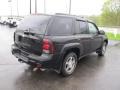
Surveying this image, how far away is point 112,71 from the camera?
6.02 meters

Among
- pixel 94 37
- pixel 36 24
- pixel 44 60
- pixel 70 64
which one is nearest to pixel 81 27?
pixel 94 37

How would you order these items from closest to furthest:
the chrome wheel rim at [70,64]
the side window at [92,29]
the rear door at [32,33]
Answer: the rear door at [32,33], the chrome wheel rim at [70,64], the side window at [92,29]

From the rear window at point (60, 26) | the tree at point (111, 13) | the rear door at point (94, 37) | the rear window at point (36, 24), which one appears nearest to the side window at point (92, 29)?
→ the rear door at point (94, 37)

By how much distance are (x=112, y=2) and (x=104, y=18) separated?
327cm

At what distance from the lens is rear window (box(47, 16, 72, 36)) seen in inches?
184

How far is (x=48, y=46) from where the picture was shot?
451cm

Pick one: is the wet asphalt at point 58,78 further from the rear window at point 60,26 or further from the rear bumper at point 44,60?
the rear window at point 60,26

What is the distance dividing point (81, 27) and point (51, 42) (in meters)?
1.74

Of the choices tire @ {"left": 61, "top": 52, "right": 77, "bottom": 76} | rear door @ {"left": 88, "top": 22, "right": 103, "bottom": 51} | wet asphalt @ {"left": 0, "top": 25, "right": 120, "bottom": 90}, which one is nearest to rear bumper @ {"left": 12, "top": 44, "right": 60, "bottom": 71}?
tire @ {"left": 61, "top": 52, "right": 77, "bottom": 76}

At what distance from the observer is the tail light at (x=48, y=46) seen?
14.7 feet

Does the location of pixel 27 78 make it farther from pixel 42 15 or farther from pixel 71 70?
pixel 42 15

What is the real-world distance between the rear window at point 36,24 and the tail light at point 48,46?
0.97 feet

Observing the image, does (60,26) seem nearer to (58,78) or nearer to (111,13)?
(58,78)

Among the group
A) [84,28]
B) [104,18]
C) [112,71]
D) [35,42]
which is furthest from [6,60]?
[104,18]
